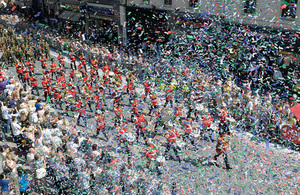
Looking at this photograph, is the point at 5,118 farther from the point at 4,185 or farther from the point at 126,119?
the point at 126,119

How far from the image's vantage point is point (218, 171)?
34.6 ft

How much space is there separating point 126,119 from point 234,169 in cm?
561

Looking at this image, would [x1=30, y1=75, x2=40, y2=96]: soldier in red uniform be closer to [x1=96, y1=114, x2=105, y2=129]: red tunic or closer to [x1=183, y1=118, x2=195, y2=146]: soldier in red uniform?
[x1=96, y1=114, x2=105, y2=129]: red tunic

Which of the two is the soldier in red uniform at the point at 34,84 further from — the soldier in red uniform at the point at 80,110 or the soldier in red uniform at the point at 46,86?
the soldier in red uniform at the point at 80,110

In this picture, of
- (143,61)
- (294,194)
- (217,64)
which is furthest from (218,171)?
(143,61)

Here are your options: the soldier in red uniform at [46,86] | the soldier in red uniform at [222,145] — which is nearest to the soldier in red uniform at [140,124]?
the soldier in red uniform at [222,145]

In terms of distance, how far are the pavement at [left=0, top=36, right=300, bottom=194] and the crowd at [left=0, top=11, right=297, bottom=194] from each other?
0.27 metres

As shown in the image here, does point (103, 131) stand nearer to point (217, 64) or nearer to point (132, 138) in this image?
point (132, 138)

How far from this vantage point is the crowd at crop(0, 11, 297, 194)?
919cm

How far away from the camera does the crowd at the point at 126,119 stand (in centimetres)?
919

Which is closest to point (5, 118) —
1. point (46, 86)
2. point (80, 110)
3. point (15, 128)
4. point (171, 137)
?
point (15, 128)

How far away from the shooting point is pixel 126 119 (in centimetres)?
1388

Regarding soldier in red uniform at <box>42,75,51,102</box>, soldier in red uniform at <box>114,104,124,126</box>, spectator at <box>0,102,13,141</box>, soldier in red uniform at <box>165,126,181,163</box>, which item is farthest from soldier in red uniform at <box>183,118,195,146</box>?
soldier in red uniform at <box>42,75,51,102</box>

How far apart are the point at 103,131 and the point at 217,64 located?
32.3ft
